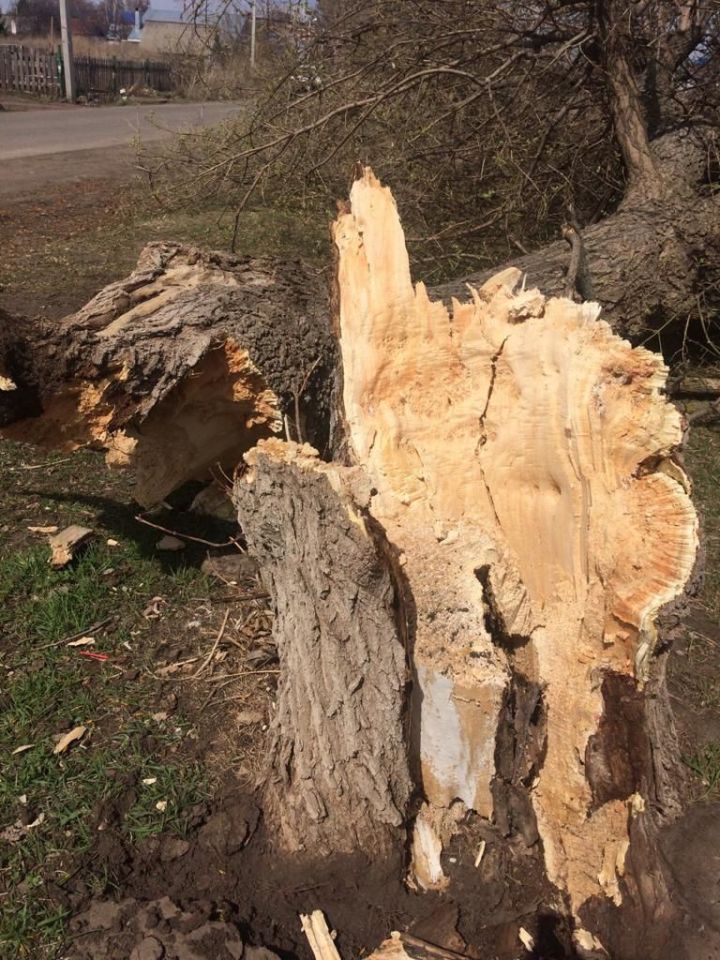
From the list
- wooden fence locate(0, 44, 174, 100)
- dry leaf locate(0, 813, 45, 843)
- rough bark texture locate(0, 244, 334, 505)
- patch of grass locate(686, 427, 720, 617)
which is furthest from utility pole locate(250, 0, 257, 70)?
wooden fence locate(0, 44, 174, 100)

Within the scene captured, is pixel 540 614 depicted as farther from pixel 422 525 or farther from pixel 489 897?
pixel 489 897

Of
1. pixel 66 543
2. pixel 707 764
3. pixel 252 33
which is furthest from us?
pixel 252 33

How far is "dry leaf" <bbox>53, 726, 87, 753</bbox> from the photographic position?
254 cm

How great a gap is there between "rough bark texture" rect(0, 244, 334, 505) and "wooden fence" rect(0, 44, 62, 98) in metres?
22.9

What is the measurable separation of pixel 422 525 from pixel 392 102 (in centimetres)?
490

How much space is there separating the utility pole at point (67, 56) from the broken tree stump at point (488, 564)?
22796mm

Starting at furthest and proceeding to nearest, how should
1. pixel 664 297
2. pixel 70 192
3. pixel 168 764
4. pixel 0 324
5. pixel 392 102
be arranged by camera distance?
pixel 70 192 < pixel 392 102 < pixel 664 297 < pixel 0 324 < pixel 168 764

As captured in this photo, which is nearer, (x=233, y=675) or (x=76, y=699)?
(x=76, y=699)

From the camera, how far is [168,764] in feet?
8.20

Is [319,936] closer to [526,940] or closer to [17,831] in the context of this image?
[526,940]

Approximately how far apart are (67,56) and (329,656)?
77.6 ft

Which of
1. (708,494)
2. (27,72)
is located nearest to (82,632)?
(708,494)

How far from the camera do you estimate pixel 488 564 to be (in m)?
2.16

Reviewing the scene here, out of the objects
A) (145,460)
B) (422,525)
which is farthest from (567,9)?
(422,525)
